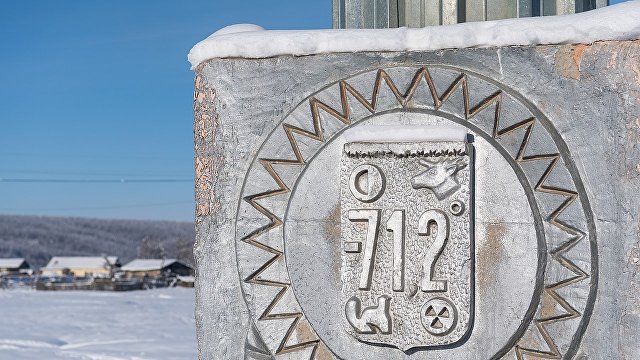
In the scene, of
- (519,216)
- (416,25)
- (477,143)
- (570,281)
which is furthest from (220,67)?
(570,281)

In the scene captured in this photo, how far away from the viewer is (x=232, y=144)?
2820mm

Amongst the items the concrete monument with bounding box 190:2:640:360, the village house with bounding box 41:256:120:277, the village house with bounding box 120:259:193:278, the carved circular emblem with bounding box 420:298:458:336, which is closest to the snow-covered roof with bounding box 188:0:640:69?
the concrete monument with bounding box 190:2:640:360

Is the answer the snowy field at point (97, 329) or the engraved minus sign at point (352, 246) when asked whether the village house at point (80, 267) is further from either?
the engraved minus sign at point (352, 246)

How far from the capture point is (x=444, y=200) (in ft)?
8.24

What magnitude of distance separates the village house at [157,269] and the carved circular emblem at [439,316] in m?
42.3

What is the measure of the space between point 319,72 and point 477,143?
0.52 m

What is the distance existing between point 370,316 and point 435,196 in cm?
38

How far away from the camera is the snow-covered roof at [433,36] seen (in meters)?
2.46

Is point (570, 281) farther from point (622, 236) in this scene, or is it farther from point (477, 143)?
point (477, 143)

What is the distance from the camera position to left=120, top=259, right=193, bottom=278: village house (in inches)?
1752

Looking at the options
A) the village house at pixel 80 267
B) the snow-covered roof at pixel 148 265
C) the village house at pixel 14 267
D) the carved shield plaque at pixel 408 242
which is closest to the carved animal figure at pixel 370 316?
the carved shield plaque at pixel 408 242

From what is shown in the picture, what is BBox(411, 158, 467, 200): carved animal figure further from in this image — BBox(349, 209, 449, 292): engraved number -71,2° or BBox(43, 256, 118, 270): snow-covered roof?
BBox(43, 256, 118, 270): snow-covered roof

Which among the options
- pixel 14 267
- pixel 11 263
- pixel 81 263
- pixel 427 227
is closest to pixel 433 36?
pixel 427 227

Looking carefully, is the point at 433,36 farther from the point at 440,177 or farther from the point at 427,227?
the point at 427,227
